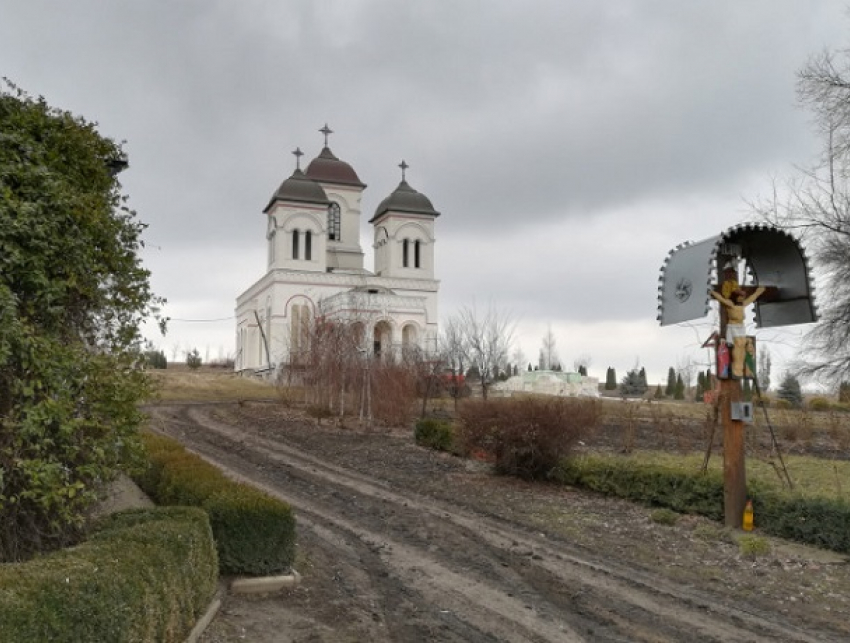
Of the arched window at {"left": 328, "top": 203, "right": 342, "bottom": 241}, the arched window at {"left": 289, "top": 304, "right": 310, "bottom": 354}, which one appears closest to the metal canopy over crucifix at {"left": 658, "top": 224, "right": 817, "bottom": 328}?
the arched window at {"left": 289, "top": 304, "right": 310, "bottom": 354}

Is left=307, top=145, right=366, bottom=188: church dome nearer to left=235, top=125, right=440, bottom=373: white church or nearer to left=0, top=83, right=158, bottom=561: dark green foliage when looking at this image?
left=235, top=125, right=440, bottom=373: white church

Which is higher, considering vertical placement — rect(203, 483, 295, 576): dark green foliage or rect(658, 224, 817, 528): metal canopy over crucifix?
rect(658, 224, 817, 528): metal canopy over crucifix

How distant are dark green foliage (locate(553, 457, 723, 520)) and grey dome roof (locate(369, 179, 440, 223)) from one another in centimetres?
4240

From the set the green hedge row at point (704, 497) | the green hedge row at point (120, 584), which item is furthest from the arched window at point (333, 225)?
the green hedge row at point (120, 584)

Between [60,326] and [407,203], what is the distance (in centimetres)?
5030

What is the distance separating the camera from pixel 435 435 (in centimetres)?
1891

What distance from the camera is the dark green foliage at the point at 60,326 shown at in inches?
201

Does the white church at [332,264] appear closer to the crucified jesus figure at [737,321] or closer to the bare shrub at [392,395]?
the bare shrub at [392,395]

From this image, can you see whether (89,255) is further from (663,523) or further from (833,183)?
(833,183)

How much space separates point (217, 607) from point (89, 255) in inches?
115

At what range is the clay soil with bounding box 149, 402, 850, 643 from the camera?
6590 millimetres

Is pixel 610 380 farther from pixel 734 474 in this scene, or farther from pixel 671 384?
pixel 734 474

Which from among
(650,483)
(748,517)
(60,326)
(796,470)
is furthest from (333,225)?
(60,326)

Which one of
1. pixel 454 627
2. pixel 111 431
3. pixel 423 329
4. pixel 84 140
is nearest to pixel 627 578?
pixel 454 627
